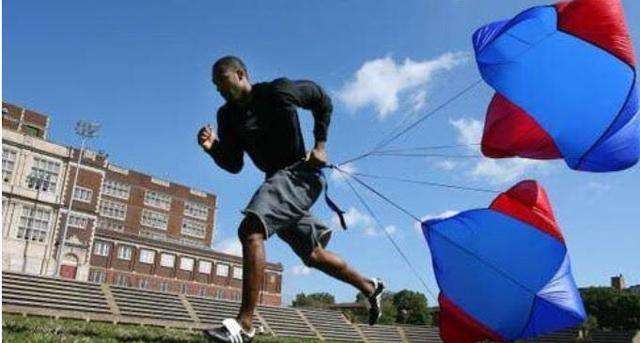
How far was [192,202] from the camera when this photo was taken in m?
84.8

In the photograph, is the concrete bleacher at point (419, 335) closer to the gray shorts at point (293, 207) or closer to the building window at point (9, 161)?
the gray shorts at point (293, 207)

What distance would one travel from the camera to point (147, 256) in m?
66.9

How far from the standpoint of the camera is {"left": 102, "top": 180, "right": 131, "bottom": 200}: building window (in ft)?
246

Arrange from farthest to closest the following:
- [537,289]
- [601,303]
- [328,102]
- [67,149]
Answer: [601,303], [67,149], [537,289], [328,102]

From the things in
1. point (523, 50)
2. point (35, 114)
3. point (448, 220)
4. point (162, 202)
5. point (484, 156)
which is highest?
point (35, 114)

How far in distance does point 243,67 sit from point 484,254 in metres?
4.47

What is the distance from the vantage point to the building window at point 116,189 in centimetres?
7512

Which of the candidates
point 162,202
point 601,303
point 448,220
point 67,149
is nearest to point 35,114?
point 67,149

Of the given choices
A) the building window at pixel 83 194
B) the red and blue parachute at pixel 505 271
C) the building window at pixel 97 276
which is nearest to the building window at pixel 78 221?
the building window at pixel 83 194

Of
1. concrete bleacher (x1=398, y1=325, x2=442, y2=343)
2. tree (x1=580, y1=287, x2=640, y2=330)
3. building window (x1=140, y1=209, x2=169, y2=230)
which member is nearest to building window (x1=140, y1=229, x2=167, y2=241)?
building window (x1=140, y1=209, x2=169, y2=230)

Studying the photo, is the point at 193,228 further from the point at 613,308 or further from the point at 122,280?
the point at 613,308

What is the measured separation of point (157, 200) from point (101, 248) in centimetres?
1798

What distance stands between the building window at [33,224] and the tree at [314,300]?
208ft

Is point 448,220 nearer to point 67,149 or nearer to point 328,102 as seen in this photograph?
point 328,102
